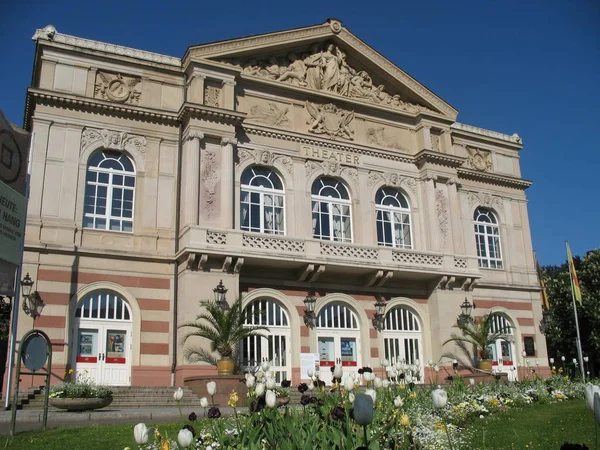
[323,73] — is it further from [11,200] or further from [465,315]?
[11,200]

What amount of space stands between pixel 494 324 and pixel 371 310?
805cm

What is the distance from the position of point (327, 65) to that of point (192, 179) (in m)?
9.57

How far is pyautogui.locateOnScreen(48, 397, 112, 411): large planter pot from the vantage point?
1612 cm

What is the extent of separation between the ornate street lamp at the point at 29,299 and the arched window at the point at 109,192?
10.9 ft

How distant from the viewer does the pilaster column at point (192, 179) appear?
23953 millimetres

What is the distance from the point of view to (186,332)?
22.7m

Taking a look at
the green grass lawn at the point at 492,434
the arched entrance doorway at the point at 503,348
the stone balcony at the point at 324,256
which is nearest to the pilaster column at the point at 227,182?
the stone balcony at the point at 324,256

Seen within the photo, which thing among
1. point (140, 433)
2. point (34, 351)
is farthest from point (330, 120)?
point (140, 433)

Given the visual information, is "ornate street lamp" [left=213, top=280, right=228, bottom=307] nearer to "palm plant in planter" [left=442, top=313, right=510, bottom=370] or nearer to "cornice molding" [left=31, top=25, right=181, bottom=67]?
"cornice molding" [left=31, top=25, right=181, bottom=67]

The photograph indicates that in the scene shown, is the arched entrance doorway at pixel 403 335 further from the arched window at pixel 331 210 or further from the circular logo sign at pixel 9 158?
the circular logo sign at pixel 9 158

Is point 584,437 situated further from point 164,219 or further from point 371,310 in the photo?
point 164,219

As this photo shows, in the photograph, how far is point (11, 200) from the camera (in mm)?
12656

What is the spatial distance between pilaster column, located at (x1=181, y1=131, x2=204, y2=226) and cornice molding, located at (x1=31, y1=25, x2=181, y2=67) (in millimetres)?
3915

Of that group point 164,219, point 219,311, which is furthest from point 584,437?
point 164,219
